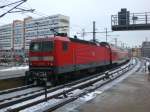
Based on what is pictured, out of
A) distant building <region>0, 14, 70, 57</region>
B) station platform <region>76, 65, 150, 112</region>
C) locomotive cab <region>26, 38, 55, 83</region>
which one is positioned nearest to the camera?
station platform <region>76, 65, 150, 112</region>

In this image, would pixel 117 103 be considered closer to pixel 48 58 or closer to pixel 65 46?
pixel 48 58

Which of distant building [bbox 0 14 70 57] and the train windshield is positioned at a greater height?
distant building [bbox 0 14 70 57]

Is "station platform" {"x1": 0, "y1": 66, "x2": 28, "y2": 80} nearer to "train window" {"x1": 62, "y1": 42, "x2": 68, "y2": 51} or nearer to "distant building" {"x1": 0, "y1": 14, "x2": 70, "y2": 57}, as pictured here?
"train window" {"x1": 62, "y1": 42, "x2": 68, "y2": 51}

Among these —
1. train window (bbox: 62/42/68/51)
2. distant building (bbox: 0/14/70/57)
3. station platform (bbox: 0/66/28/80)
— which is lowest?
station platform (bbox: 0/66/28/80)

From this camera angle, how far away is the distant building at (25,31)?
48031 millimetres

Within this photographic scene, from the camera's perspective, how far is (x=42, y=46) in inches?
785

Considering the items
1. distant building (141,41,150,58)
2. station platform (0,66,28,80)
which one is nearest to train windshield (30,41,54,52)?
station platform (0,66,28,80)

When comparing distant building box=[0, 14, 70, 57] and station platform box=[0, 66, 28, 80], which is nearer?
station platform box=[0, 66, 28, 80]

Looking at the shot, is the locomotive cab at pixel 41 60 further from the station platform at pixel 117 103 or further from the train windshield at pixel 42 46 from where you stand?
the station platform at pixel 117 103

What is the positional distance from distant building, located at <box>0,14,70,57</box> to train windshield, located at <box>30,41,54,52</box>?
23.4m

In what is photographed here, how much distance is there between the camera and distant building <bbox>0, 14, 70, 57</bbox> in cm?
4803

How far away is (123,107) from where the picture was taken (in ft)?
37.9

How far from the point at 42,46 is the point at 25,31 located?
3977 centimetres

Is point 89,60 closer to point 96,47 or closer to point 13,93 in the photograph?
point 96,47
